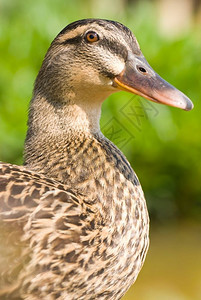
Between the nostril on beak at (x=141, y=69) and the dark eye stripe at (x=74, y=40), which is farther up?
the dark eye stripe at (x=74, y=40)

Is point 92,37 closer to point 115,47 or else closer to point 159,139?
point 115,47

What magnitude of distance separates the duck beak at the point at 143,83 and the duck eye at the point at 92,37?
0.17 metres

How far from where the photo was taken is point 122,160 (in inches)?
140

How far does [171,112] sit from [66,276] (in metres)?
3.55

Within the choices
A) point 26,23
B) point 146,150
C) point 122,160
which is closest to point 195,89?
point 146,150

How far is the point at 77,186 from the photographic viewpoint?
3357 millimetres

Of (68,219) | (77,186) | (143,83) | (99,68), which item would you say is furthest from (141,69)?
(68,219)

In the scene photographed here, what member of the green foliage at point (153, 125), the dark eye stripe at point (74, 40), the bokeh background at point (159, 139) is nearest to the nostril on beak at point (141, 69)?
the dark eye stripe at point (74, 40)

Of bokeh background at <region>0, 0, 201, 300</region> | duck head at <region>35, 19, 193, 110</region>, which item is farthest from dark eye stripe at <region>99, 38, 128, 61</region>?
bokeh background at <region>0, 0, 201, 300</region>

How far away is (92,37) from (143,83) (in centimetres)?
32

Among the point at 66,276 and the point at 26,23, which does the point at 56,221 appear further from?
the point at 26,23

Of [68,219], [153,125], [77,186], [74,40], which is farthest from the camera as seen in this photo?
[153,125]

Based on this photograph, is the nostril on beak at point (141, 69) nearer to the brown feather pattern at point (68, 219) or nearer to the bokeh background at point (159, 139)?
the brown feather pattern at point (68, 219)

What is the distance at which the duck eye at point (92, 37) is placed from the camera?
3.41 metres
